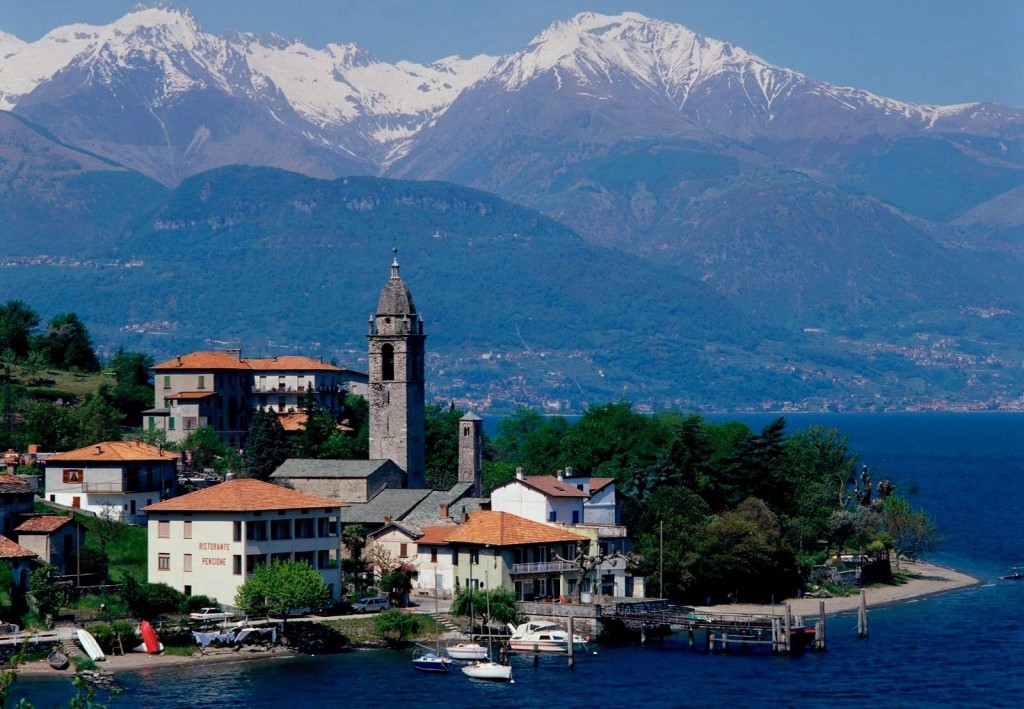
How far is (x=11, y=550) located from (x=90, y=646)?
8515 millimetres

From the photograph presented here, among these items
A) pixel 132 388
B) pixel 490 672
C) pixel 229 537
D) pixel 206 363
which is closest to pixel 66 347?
pixel 132 388

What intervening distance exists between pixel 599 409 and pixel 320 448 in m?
21.4

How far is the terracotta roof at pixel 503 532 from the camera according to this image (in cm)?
9806

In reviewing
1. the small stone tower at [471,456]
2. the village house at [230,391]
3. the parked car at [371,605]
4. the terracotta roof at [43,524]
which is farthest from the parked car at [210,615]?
the village house at [230,391]

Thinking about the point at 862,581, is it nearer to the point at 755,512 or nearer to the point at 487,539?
the point at 755,512

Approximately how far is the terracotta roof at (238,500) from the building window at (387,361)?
31101 millimetres

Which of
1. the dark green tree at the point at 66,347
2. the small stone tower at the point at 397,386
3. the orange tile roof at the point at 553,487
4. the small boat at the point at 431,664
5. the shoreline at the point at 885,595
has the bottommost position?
the small boat at the point at 431,664

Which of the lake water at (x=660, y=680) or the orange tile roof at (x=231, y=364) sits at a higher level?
the orange tile roof at (x=231, y=364)

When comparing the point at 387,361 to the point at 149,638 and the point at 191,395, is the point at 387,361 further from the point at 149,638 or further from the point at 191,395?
the point at 149,638

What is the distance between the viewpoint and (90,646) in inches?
3255

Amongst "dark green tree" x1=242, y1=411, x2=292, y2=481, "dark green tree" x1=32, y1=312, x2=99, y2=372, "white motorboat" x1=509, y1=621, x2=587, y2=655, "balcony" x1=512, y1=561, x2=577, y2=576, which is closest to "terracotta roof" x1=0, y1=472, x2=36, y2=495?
"balcony" x1=512, y1=561, x2=577, y2=576

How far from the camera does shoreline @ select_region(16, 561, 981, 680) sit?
3234 inches

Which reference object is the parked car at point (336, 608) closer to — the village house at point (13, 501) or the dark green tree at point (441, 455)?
the village house at point (13, 501)

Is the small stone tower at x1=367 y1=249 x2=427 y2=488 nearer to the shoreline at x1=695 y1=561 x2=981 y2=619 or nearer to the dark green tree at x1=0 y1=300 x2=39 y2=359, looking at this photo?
the shoreline at x1=695 y1=561 x2=981 y2=619
